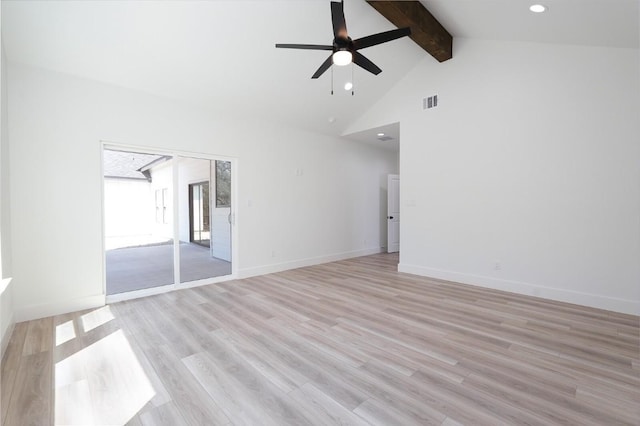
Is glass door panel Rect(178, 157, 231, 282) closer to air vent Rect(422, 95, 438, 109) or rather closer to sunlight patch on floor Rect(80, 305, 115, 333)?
sunlight patch on floor Rect(80, 305, 115, 333)

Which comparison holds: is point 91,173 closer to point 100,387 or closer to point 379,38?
point 100,387

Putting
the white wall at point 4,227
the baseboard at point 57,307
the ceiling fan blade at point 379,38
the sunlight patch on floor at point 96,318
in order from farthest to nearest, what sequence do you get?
1. the baseboard at point 57,307
2. the sunlight patch on floor at point 96,318
3. the ceiling fan blade at point 379,38
4. the white wall at point 4,227

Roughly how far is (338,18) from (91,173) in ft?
11.7

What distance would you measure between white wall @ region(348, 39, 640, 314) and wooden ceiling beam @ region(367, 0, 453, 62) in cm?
38

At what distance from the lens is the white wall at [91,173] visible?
11.1 feet

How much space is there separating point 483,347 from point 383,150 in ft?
20.6

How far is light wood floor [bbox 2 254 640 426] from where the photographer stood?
1864mm

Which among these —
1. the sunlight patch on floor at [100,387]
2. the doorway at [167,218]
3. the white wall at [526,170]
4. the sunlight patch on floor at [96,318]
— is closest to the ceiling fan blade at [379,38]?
the white wall at [526,170]

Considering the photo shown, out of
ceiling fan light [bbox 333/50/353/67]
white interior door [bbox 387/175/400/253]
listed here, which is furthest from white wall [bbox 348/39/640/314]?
ceiling fan light [bbox 333/50/353/67]

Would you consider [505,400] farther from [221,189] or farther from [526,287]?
[221,189]

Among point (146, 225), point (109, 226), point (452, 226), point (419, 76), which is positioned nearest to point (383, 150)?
point (419, 76)

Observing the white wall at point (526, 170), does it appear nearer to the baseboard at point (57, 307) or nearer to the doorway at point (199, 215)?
the doorway at point (199, 215)

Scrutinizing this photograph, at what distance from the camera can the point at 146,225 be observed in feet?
18.3

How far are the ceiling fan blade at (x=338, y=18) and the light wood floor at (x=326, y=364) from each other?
292cm
